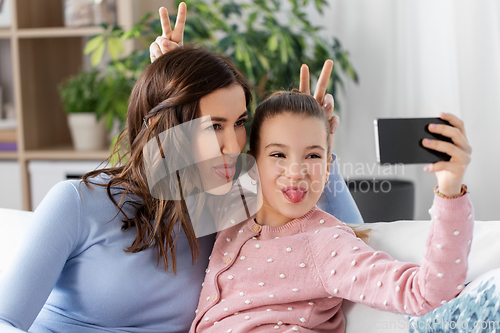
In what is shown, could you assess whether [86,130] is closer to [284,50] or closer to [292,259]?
[284,50]

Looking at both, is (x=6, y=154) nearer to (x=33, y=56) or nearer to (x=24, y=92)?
(x=24, y=92)

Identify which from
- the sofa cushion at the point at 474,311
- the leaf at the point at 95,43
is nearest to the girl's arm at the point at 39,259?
the sofa cushion at the point at 474,311

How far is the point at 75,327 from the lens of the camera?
0.85 meters

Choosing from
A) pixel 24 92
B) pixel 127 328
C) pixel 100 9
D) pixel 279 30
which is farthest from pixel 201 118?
pixel 24 92

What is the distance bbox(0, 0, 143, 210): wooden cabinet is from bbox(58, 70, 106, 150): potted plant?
0.09m

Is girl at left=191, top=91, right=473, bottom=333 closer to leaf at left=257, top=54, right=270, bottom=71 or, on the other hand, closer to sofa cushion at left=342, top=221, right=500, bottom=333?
sofa cushion at left=342, top=221, right=500, bottom=333

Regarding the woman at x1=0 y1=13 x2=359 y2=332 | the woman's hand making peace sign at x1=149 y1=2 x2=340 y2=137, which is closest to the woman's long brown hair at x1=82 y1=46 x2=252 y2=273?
the woman at x1=0 y1=13 x2=359 y2=332

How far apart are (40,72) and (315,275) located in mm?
2066

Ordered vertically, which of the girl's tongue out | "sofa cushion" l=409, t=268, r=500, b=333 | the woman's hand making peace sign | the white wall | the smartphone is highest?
the woman's hand making peace sign

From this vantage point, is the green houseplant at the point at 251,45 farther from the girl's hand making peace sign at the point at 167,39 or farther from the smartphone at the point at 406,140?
the smartphone at the point at 406,140

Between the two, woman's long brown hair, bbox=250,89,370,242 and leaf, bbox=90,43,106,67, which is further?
leaf, bbox=90,43,106,67

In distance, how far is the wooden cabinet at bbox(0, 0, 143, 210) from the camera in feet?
7.13

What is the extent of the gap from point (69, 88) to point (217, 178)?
5.10 ft

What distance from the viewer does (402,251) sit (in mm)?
858
